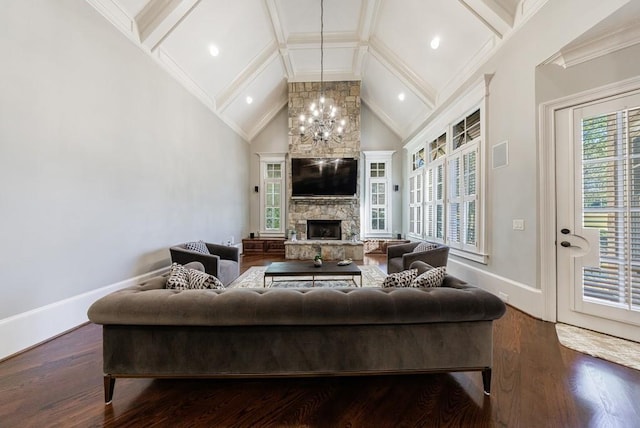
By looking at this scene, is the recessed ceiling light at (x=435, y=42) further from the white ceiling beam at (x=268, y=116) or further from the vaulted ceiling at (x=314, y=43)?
the white ceiling beam at (x=268, y=116)

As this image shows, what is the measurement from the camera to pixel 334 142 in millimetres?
7215

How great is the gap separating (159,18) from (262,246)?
18.2 ft

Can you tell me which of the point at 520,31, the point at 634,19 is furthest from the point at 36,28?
the point at 634,19

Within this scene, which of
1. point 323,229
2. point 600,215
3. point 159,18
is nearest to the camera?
point 600,215

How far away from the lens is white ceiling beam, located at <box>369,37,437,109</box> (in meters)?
5.26

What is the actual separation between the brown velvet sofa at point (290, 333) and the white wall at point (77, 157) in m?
1.51

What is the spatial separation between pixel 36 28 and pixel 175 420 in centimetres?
346

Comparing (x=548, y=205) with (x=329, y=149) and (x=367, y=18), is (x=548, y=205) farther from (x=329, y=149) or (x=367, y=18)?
(x=329, y=149)

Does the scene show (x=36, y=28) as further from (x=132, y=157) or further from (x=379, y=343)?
(x=379, y=343)

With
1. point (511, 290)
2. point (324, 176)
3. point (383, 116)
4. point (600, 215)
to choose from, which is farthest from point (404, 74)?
point (511, 290)

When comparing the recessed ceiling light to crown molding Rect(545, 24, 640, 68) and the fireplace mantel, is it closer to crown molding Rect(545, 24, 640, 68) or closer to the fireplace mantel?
crown molding Rect(545, 24, 640, 68)

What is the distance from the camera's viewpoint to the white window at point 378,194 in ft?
26.2

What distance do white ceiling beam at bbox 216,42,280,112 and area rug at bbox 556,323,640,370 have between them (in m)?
6.61

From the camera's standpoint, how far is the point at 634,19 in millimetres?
2230
